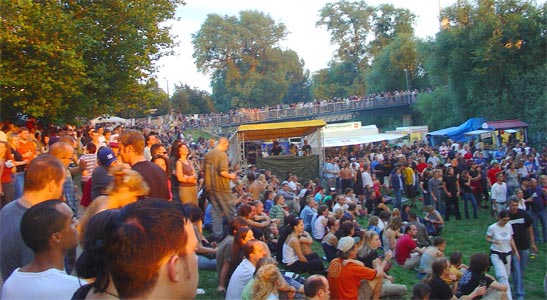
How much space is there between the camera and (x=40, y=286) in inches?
117

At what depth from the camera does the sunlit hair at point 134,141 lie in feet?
18.5

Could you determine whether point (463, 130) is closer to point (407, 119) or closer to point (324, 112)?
point (324, 112)

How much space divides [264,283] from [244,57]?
2539 inches

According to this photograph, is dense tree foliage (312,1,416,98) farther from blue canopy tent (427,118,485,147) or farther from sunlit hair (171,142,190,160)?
sunlit hair (171,142,190,160)

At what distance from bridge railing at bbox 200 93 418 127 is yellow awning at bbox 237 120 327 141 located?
87.1 ft

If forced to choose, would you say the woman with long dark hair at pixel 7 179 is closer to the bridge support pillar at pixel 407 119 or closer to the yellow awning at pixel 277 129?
the yellow awning at pixel 277 129

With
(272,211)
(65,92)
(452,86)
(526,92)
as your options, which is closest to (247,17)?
(452,86)

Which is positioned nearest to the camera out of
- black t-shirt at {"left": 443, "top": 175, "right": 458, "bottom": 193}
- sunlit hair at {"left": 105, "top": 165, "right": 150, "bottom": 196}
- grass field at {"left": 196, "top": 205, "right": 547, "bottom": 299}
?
sunlit hair at {"left": 105, "top": 165, "right": 150, "bottom": 196}

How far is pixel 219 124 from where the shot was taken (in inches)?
1978

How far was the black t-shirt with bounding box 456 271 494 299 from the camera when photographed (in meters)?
7.41

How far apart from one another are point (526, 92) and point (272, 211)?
2800 centimetres

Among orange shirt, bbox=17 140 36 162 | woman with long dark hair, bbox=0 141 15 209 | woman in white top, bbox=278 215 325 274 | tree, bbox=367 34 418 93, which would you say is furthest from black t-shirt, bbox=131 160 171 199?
tree, bbox=367 34 418 93

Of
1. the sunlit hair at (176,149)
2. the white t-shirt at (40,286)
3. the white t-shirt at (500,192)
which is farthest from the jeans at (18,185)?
the white t-shirt at (500,192)

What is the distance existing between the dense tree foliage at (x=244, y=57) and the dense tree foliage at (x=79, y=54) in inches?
1676
